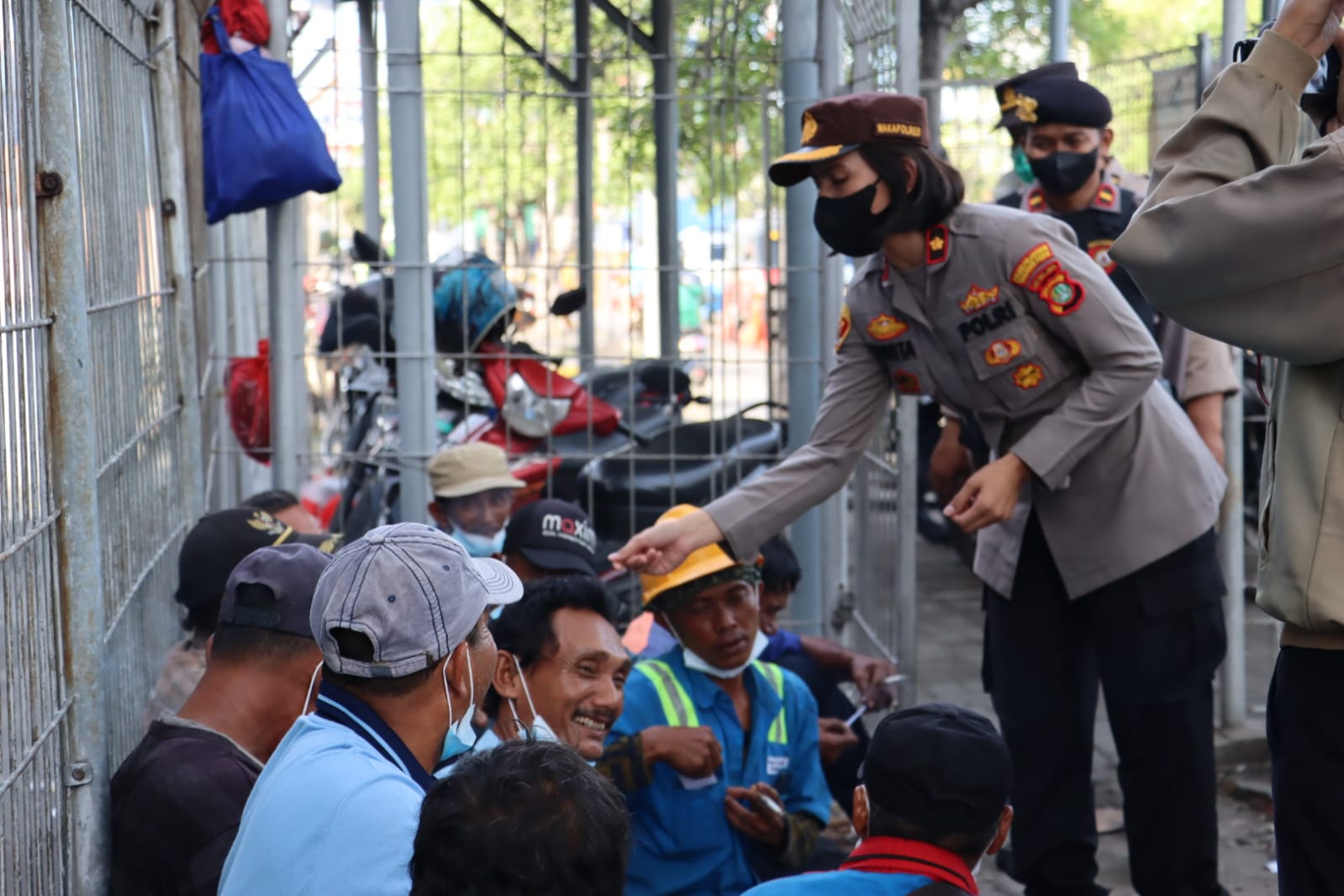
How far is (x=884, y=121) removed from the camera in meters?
3.43

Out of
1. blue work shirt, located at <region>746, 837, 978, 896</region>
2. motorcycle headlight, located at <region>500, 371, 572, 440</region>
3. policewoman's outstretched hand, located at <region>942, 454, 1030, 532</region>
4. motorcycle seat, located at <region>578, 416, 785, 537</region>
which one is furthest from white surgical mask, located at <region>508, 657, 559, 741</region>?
motorcycle headlight, located at <region>500, 371, 572, 440</region>

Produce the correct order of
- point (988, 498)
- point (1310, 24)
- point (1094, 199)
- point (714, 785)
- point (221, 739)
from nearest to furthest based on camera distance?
point (1310, 24) < point (221, 739) < point (988, 498) < point (714, 785) < point (1094, 199)

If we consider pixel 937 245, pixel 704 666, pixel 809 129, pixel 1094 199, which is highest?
pixel 809 129

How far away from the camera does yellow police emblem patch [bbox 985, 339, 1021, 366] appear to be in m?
3.50

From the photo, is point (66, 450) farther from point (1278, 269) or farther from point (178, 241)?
point (1278, 269)

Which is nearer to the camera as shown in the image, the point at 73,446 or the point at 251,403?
the point at 73,446

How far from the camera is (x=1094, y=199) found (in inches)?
180

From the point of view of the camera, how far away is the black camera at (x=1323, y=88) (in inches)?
85.0

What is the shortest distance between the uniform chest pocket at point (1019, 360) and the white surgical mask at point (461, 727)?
1.44 metres

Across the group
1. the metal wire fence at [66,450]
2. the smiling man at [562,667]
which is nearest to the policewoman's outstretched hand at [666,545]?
the smiling man at [562,667]

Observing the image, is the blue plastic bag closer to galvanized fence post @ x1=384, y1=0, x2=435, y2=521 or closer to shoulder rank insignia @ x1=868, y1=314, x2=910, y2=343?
galvanized fence post @ x1=384, y1=0, x2=435, y2=521

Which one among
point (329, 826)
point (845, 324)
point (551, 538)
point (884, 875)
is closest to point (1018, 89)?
point (845, 324)

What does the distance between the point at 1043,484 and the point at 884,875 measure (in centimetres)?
140

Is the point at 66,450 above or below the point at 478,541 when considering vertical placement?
above
